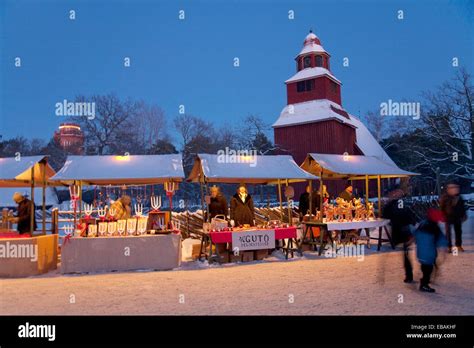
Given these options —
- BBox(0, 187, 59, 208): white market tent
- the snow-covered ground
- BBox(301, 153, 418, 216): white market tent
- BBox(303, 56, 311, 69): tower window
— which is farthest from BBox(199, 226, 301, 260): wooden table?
BBox(303, 56, 311, 69): tower window

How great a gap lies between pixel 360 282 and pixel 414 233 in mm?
1473

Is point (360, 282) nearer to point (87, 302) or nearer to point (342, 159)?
point (87, 302)

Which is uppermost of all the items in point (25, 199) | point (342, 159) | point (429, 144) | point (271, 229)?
point (429, 144)

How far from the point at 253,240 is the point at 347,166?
3791 millimetres

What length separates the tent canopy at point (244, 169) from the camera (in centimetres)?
995

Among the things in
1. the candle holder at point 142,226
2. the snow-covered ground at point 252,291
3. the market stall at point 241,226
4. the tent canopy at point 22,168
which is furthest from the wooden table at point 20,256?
the market stall at point 241,226

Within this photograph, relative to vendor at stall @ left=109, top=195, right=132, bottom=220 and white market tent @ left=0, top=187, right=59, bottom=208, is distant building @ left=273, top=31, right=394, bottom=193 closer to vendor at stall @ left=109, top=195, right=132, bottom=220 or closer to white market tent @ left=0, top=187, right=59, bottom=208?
white market tent @ left=0, top=187, right=59, bottom=208

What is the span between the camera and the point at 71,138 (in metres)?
41.2

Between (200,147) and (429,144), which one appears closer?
(429,144)

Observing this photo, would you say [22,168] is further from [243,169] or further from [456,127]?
[456,127]

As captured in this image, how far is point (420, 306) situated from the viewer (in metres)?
5.43

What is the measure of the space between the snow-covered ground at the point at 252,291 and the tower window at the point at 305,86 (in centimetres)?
2383

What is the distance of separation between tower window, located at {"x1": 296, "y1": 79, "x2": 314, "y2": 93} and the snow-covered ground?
23.8m

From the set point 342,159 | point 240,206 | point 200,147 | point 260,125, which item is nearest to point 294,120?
point 260,125
